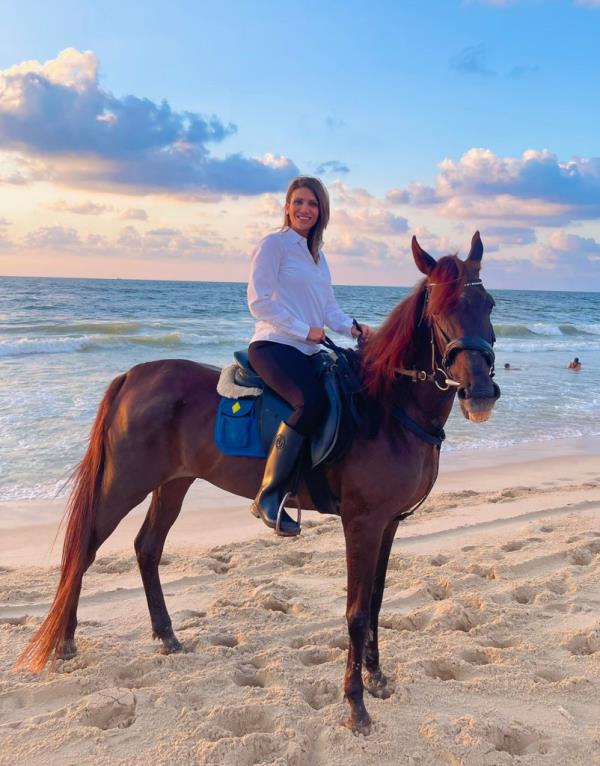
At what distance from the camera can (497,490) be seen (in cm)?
734

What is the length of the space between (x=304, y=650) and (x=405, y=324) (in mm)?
2023

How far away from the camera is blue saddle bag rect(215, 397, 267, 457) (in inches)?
132

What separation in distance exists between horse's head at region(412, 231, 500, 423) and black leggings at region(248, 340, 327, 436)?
656 millimetres

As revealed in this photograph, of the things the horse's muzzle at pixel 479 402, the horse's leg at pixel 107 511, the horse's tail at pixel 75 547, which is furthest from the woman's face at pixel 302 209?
the horse's leg at pixel 107 511

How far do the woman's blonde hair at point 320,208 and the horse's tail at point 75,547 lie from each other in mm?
A: 1443

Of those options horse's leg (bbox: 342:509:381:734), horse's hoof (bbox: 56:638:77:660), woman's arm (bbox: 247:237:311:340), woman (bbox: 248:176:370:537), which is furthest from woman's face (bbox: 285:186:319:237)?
horse's hoof (bbox: 56:638:77:660)

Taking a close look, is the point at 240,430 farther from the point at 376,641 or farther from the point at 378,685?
the point at 378,685

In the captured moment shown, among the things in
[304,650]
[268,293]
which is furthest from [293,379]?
[304,650]

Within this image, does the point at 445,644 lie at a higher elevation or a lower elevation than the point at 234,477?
lower

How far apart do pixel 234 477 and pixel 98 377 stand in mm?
11275

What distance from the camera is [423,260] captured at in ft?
9.59

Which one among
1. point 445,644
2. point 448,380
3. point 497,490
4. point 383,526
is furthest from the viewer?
point 497,490

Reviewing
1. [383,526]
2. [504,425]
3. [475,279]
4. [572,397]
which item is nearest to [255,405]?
[383,526]

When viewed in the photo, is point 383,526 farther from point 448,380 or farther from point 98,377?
point 98,377
